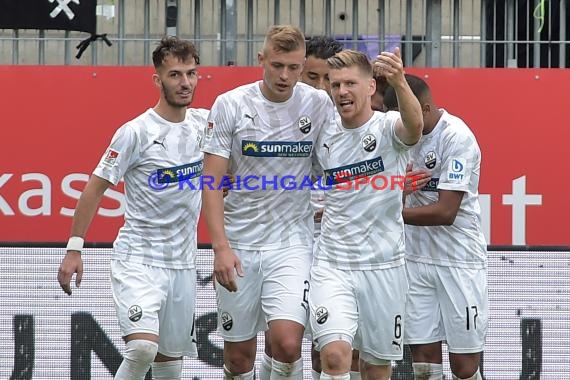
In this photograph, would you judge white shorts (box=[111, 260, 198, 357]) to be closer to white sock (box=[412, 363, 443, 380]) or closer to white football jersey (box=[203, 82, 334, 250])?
white football jersey (box=[203, 82, 334, 250])

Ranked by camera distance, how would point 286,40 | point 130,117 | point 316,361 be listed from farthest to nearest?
point 130,117 → point 316,361 → point 286,40

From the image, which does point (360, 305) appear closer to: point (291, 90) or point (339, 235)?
point (339, 235)

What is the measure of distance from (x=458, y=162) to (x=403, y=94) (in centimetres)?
119

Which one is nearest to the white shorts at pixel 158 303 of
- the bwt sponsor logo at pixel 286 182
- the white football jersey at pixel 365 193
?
the bwt sponsor logo at pixel 286 182

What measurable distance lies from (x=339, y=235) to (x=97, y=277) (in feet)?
7.78

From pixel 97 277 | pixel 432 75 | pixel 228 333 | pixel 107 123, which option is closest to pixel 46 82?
pixel 107 123

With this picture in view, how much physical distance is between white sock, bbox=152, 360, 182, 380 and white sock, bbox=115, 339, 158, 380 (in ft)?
0.99

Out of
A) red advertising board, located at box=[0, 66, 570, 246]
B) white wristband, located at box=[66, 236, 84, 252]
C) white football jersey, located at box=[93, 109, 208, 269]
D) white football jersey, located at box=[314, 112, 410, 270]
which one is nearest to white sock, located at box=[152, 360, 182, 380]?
white football jersey, located at box=[93, 109, 208, 269]

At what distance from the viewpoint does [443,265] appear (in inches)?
278

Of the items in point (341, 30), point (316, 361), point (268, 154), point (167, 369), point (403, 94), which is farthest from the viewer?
point (341, 30)

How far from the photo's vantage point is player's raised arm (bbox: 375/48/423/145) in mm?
5805

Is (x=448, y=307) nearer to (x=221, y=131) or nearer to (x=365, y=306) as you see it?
(x=365, y=306)

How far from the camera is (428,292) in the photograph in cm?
714

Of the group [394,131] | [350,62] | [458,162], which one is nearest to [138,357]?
[394,131]
